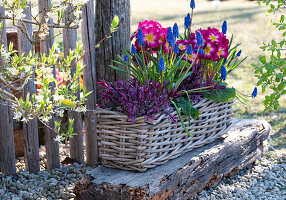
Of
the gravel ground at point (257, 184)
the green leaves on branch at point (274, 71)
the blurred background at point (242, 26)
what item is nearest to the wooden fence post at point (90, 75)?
the gravel ground at point (257, 184)

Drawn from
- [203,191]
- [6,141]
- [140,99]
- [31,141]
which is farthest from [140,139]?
[6,141]

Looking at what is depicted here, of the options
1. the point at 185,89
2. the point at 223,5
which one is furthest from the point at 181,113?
the point at 223,5

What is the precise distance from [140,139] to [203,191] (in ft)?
2.64

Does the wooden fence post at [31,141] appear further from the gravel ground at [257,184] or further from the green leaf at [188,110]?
the gravel ground at [257,184]

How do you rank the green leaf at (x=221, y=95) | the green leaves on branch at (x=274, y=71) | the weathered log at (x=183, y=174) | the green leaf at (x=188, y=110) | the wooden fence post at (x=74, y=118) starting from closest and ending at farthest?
1. the weathered log at (x=183, y=174)
2. the green leaf at (x=188, y=110)
3. the green leaf at (x=221, y=95)
4. the green leaves on branch at (x=274, y=71)
5. the wooden fence post at (x=74, y=118)

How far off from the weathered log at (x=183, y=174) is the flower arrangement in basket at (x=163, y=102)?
0.27ft

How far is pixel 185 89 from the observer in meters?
2.80

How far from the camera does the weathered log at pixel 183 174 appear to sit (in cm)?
241

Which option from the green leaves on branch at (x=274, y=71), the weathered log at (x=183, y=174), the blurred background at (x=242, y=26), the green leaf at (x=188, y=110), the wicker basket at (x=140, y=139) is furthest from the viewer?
the blurred background at (x=242, y=26)

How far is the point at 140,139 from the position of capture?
2516 millimetres

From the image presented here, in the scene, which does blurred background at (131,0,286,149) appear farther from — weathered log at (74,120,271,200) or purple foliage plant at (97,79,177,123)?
purple foliage plant at (97,79,177,123)

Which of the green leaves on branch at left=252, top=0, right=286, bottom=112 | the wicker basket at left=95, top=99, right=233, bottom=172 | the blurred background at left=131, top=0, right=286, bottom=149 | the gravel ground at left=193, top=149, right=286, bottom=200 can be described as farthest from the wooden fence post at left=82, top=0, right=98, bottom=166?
the green leaves on branch at left=252, top=0, right=286, bottom=112

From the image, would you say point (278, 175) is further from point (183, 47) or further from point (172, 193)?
point (183, 47)

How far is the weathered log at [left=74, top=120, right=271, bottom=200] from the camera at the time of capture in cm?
241
